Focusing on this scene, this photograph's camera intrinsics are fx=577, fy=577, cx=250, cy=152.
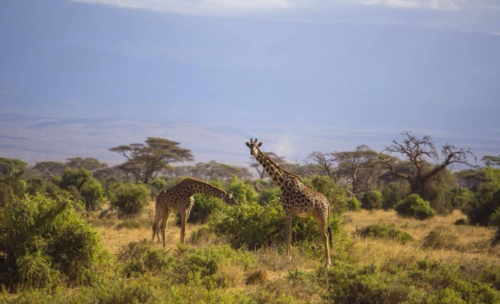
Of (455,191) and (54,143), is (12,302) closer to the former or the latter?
(455,191)

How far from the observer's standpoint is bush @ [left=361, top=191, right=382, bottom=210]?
35.8 meters

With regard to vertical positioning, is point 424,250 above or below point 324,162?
below

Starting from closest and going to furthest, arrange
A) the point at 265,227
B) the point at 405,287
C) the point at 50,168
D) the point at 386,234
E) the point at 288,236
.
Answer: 1. the point at 405,287
2. the point at 288,236
3. the point at 265,227
4. the point at 386,234
5. the point at 50,168

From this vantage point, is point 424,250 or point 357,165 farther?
point 357,165

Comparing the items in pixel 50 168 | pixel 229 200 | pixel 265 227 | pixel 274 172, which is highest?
pixel 274 172

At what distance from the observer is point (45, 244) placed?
10070mm

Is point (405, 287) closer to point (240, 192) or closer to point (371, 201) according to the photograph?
point (240, 192)

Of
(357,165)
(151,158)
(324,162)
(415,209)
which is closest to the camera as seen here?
(415,209)

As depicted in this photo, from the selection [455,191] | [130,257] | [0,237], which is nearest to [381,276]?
[130,257]

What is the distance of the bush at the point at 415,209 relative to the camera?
27.7 meters

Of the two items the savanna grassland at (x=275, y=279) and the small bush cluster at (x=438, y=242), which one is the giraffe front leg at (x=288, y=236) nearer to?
the savanna grassland at (x=275, y=279)

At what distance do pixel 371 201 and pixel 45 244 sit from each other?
91.7 ft

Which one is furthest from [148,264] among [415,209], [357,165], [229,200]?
[357,165]

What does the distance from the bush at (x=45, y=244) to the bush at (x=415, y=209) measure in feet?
66.5
